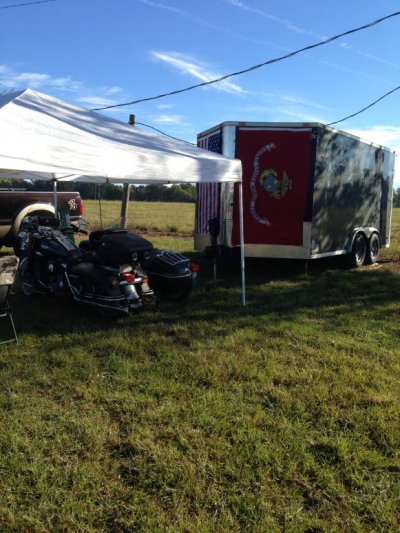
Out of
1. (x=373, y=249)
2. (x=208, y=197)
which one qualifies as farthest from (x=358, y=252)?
Result: (x=208, y=197)

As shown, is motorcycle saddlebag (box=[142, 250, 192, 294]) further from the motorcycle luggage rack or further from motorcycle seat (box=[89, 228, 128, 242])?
motorcycle seat (box=[89, 228, 128, 242])

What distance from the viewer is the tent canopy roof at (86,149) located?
176 inches

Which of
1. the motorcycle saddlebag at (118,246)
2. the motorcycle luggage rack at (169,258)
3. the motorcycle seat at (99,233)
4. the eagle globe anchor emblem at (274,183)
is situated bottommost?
the motorcycle luggage rack at (169,258)

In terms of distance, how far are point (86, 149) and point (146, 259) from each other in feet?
6.19

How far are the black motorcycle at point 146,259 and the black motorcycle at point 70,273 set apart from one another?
119 mm

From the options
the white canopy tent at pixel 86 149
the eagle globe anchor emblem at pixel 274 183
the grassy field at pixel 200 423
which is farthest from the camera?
the eagle globe anchor emblem at pixel 274 183

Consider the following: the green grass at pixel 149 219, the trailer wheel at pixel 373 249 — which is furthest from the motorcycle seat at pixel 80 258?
the green grass at pixel 149 219

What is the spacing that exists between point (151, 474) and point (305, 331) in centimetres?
316

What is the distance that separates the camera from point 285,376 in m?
4.30

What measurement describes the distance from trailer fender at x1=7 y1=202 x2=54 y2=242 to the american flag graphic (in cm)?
363

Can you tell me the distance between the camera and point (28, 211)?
10.7 meters

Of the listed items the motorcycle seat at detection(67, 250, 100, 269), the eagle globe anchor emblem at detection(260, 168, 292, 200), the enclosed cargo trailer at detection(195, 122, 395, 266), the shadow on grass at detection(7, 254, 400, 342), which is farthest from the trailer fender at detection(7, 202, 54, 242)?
the eagle globe anchor emblem at detection(260, 168, 292, 200)

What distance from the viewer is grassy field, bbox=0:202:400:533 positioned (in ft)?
8.51

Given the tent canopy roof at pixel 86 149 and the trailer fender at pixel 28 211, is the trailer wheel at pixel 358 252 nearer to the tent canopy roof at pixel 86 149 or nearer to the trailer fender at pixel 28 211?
the tent canopy roof at pixel 86 149
